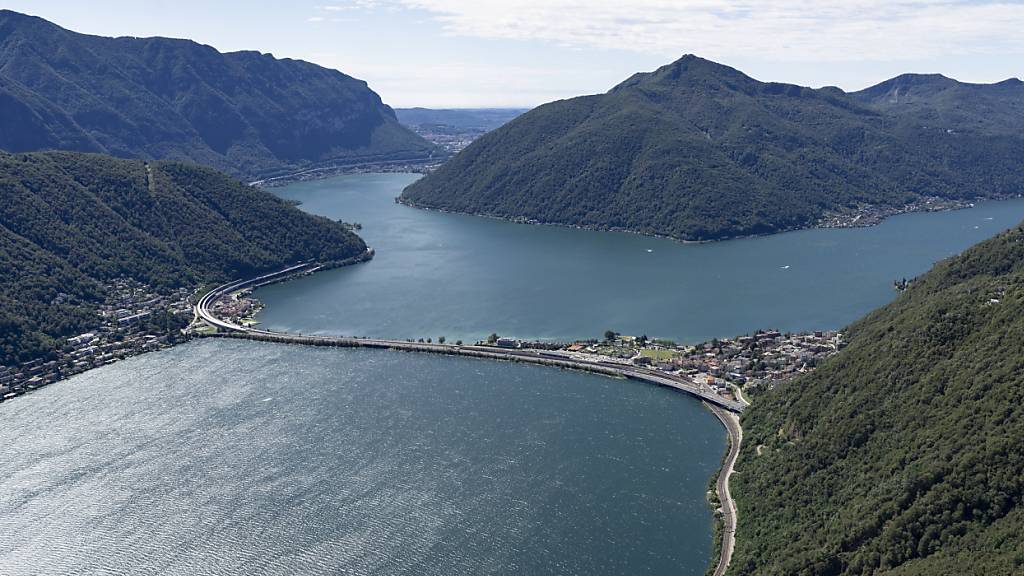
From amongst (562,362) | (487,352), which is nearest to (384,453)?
(562,362)

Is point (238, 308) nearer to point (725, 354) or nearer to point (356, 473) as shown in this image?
point (356, 473)

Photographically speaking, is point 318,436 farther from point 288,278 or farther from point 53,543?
point 288,278

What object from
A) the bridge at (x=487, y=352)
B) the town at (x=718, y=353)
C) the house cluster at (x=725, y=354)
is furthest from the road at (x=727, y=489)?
the house cluster at (x=725, y=354)

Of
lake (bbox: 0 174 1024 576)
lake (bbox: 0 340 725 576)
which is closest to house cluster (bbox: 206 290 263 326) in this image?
lake (bbox: 0 174 1024 576)

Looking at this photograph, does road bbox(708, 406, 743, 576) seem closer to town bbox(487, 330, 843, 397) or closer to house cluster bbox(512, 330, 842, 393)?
town bbox(487, 330, 843, 397)

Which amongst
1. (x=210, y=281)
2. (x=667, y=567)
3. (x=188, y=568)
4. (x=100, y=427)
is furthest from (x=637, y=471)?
(x=210, y=281)

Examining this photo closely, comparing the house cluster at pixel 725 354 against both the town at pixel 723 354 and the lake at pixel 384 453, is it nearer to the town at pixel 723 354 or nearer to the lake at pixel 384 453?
the town at pixel 723 354
